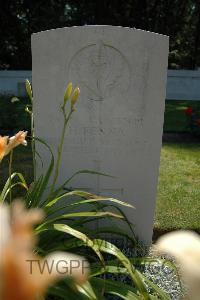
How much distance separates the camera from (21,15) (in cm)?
2023

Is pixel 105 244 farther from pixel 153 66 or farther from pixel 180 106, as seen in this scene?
pixel 180 106

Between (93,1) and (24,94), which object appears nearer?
(24,94)

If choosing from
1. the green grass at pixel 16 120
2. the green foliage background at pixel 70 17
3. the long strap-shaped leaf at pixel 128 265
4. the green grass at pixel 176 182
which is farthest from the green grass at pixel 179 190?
the green foliage background at pixel 70 17

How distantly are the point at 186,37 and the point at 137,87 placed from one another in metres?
22.7

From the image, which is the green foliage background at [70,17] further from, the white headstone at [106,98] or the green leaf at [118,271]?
the green leaf at [118,271]

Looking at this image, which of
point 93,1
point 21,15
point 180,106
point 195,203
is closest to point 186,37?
point 93,1

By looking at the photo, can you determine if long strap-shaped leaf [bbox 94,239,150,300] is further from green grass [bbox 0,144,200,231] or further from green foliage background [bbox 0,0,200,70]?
green foliage background [bbox 0,0,200,70]

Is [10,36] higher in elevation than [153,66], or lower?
higher

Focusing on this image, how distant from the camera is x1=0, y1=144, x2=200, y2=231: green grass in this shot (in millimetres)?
3826

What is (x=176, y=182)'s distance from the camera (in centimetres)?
506

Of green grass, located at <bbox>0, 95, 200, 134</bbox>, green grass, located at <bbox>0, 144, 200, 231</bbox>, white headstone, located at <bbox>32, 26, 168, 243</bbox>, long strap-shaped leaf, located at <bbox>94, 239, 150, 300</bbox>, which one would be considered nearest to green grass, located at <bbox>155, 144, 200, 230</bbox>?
green grass, located at <bbox>0, 144, 200, 231</bbox>

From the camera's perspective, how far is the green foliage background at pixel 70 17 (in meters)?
18.8

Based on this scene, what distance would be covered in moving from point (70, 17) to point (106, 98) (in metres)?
18.9

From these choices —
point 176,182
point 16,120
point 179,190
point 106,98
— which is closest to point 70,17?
point 16,120
